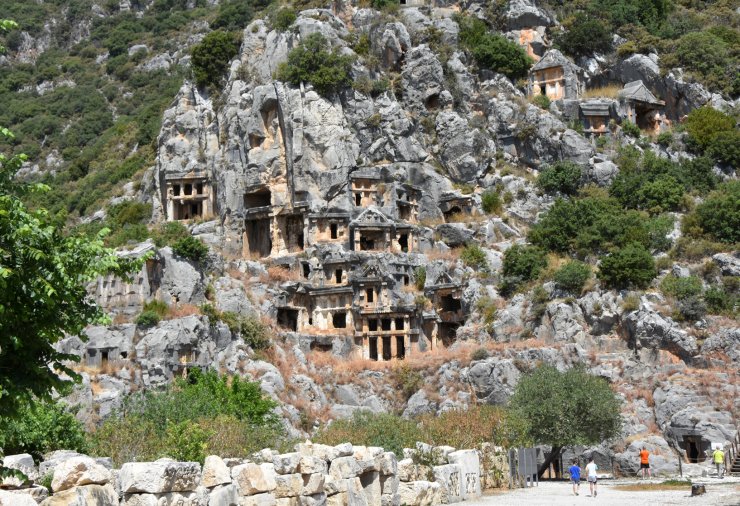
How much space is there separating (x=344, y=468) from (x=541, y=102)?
64253 millimetres

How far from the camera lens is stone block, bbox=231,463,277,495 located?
65.8 feet

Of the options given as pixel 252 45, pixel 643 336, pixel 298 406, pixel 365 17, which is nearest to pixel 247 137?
pixel 252 45

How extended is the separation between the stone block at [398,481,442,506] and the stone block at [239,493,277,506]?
8.13 metres

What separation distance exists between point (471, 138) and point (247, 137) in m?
19.5

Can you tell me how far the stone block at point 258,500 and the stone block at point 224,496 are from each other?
494 millimetres

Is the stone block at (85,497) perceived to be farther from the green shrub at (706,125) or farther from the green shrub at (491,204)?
the green shrub at (706,125)

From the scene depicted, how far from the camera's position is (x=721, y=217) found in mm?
69125

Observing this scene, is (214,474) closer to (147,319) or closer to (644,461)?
(644,461)

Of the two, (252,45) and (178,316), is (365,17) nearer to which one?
(252,45)

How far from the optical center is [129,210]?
82062 millimetres

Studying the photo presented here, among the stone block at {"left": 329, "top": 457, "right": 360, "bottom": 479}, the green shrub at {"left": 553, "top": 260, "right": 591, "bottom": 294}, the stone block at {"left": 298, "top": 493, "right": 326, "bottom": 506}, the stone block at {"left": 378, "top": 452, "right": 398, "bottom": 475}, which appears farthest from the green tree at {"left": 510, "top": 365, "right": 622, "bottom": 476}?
the stone block at {"left": 298, "top": 493, "right": 326, "bottom": 506}

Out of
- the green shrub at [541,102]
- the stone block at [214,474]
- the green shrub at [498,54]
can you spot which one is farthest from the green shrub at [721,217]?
the stone block at [214,474]

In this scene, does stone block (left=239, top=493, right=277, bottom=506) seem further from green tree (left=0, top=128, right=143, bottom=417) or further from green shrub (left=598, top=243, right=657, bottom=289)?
green shrub (left=598, top=243, right=657, bottom=289)

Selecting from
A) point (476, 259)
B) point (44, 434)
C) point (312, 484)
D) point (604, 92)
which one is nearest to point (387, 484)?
point (312, 484)
